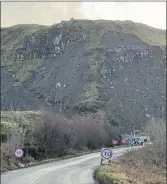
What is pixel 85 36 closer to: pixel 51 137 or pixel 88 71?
pixel 88 71

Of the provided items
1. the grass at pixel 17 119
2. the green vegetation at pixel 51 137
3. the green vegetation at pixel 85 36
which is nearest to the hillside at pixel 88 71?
the green vegetation at pixel 85 36

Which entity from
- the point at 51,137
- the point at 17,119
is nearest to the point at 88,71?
the point at 17,119

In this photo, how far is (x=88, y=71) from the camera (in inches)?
4469

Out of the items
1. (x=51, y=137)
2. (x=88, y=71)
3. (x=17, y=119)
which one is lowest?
(x=51, y=137)

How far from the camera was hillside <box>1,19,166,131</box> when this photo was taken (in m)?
96.9

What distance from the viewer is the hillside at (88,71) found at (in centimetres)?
9694

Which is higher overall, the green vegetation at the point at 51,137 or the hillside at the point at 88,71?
the hillside at the point at 88,71

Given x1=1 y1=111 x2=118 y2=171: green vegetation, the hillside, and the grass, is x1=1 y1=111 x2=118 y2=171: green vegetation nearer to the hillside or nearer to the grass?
the grass

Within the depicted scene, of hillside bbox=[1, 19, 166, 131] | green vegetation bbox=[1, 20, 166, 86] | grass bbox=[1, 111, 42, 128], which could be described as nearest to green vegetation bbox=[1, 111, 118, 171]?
grass bbox=[1, 111, 42, 128]

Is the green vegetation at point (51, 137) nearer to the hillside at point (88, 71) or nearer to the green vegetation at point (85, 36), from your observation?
the hillside at point (88, 71)

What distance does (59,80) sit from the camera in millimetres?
109000

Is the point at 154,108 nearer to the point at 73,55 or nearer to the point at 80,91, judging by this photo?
the point at 80,91

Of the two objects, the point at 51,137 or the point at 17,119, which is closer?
the point at 51,137

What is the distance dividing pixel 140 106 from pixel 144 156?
4361 centimetres
